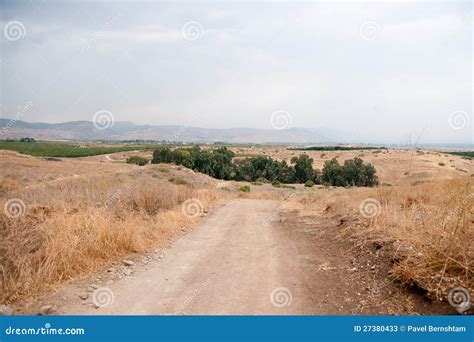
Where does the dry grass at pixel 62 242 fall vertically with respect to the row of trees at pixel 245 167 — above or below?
above

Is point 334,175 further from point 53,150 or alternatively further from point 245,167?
point 53,150

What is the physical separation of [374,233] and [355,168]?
5186cm

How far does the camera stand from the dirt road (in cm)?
484

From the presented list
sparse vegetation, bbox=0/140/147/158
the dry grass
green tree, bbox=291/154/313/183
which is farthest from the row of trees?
the dry grass

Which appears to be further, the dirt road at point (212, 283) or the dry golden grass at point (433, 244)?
the dry golden grass at point (433, 244)

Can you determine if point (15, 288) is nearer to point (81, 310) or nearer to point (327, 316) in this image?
point (81, 310)

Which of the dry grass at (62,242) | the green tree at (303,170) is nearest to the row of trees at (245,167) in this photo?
the green tree at (303,170)

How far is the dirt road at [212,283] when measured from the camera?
4836 millimetres

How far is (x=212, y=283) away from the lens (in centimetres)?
588

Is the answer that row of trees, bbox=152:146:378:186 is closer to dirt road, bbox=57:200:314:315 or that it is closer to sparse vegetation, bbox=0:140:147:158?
sparse vegetation, bbox=0:140:147:158

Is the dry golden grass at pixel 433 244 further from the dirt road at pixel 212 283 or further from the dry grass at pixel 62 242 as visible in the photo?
the dry grass at pixel 62 242

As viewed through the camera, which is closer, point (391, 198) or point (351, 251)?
point (351, 251)

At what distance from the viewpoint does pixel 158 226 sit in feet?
31.7

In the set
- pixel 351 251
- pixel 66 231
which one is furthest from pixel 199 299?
pixel 351 251
